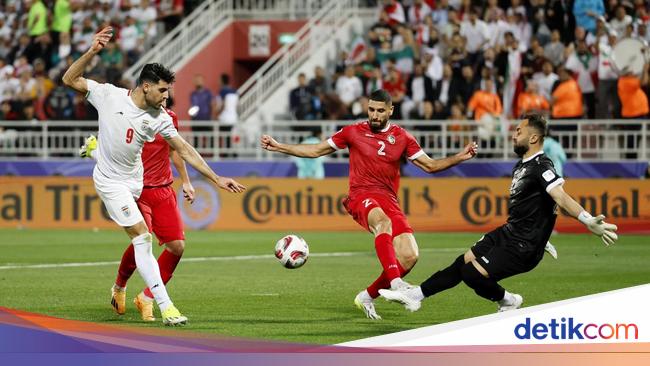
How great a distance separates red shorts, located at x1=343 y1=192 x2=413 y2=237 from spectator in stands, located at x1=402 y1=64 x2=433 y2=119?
1641 centimetres

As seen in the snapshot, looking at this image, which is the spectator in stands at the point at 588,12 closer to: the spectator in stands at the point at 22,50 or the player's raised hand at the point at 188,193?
the spectator in stands at the point at 22,50

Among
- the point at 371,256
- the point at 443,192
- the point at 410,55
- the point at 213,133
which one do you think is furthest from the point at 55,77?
the point at 371,256

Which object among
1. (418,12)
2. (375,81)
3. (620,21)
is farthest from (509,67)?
(418,12)

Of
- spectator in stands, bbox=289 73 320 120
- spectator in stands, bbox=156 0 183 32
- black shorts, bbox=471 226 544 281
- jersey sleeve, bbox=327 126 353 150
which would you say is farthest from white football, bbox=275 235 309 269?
spectator in stands, bbox=156 0 183 32

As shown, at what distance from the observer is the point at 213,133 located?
1264 inches

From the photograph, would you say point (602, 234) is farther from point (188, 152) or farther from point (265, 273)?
point (265, 273)

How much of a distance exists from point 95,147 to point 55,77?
73.5 ft

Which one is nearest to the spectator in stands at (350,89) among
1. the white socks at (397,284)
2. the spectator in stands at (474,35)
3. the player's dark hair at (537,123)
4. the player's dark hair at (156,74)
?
the spectator in stands at (474,35)

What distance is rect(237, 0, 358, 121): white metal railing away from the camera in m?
35.2

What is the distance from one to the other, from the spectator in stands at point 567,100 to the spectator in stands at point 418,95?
3.03m

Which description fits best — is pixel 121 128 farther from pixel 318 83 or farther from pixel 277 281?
pixel 318 83

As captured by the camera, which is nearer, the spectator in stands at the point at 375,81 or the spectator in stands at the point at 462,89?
the spectator in stands at the point at 462,89

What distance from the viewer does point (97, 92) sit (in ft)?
44.5

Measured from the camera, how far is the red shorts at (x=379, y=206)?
14.6 meters
